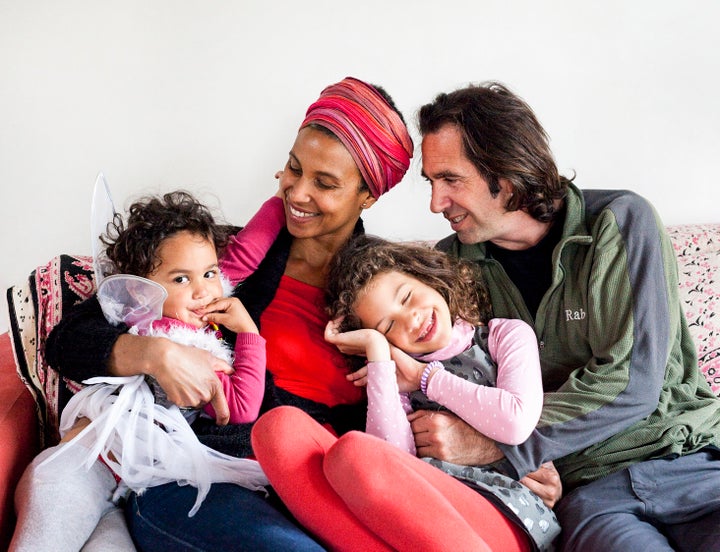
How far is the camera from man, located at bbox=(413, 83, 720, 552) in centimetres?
168

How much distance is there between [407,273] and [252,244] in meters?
0.41

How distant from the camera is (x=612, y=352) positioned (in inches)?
69.6

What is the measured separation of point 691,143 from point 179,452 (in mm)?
1924

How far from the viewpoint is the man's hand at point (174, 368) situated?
165 cm

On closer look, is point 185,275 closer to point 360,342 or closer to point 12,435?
point 360,342

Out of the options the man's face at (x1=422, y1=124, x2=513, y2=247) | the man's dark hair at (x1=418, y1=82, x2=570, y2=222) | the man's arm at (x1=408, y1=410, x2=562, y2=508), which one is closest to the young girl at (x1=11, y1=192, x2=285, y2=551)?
the man's arm at (x1=408, y1=410, x2=562, y2=508)

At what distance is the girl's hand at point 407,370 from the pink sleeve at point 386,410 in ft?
0.11

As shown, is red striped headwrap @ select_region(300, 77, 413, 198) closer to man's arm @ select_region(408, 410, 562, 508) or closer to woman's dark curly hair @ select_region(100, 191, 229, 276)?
woman's dark curly hair @ select_region(100, 191, 229, 276)

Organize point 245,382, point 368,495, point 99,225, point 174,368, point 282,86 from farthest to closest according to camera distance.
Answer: point 282,86 < point 99,225 < point 245,382 < point 174,368 < point 368,495

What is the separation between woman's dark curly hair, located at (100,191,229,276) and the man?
1.95 ft

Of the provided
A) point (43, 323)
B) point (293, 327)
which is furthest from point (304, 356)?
point (43, 323)

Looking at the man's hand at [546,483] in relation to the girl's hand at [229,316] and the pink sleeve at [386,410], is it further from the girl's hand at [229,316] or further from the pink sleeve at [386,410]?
the girl's hand at [229,316]

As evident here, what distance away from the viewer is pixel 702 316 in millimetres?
2182

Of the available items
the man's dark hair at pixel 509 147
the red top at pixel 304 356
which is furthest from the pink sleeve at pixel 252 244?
the man's dark hair at pixel 509 147
